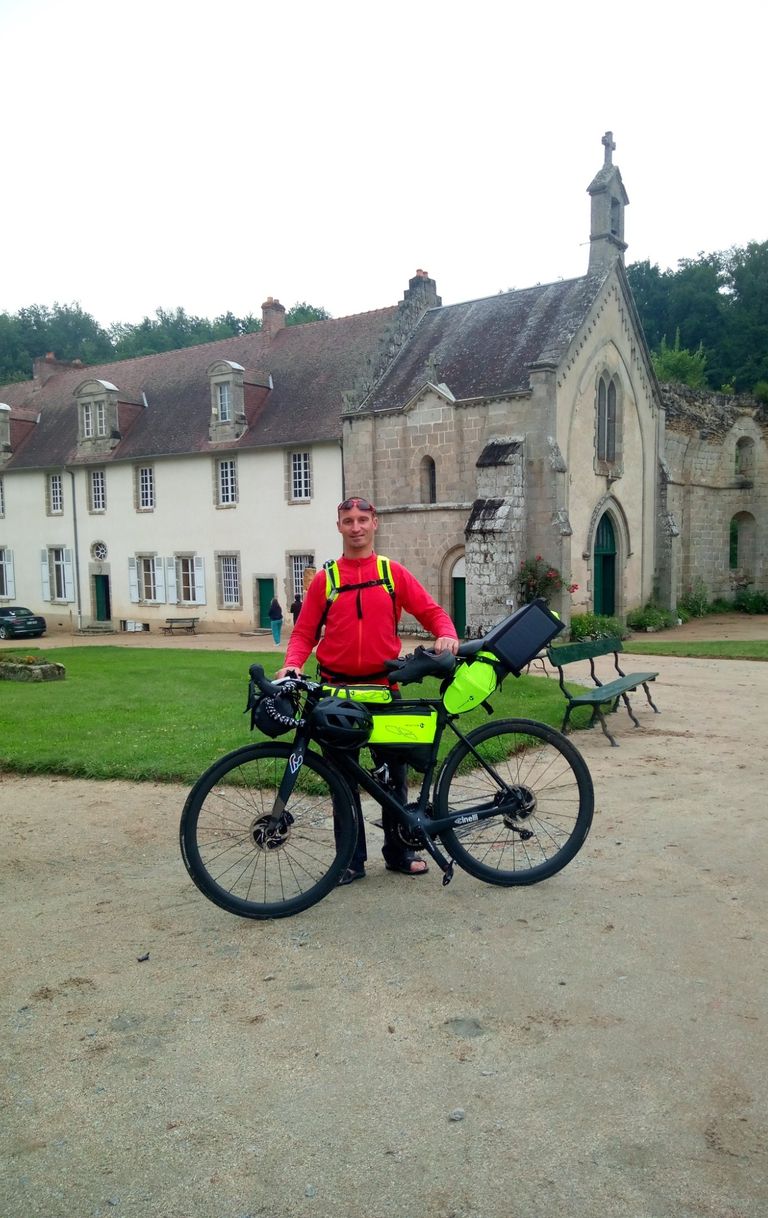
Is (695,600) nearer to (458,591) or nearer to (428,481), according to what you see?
(458,591)

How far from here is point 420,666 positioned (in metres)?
4.63

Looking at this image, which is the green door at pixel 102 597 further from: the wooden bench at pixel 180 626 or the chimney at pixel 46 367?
the chimney at pixel 46 367

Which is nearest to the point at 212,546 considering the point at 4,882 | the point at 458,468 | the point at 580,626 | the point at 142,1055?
the point at 458,468

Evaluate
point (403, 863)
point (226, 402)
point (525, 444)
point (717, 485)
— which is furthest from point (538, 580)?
point (403, 863)

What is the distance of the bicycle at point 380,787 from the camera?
4477 millimetres

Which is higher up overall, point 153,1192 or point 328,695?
point 328,695

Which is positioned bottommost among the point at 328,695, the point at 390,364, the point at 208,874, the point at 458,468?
the point at 208,874

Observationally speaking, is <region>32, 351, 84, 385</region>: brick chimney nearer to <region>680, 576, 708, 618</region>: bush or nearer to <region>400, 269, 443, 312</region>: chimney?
<region>400, 269, 443, 312</region>: chimney

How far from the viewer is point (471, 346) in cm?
2527

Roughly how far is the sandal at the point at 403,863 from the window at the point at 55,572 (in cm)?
3093

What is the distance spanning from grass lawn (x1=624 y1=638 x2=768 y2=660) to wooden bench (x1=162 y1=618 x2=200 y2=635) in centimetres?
1439

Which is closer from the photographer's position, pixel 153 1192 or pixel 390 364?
pixel 153 1192

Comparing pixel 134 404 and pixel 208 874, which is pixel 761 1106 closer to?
pixel 208 874

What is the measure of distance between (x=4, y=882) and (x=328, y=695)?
7.09ft
